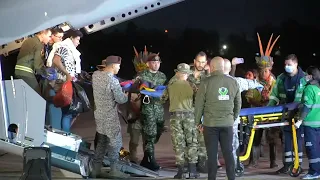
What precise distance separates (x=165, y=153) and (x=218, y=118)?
4.50 meters

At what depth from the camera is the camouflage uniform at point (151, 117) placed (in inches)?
350

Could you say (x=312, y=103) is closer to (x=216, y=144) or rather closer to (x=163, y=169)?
(x=216, y=144)

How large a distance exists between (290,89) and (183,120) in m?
1.71

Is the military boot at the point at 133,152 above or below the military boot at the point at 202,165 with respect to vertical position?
above

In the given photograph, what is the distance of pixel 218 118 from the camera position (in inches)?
275

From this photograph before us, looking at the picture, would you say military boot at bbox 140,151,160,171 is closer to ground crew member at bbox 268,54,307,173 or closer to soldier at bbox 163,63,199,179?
soldier at bbox 163,63,199,179

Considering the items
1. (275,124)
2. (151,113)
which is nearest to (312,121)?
(275,124)

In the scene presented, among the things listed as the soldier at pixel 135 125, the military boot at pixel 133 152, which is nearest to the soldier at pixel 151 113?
the soldier at pixel 135 125

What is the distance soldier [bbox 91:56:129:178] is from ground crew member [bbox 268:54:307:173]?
2.41 metres

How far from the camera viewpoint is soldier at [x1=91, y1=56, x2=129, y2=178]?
7777mm

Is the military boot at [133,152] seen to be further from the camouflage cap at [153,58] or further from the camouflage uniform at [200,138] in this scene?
the camouflage cap at [153,58]

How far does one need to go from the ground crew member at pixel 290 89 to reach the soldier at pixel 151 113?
6.00 feet

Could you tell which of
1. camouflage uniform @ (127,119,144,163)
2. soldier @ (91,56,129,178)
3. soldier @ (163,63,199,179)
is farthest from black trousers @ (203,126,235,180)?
camouflage uniform @ (127,119,144,163)

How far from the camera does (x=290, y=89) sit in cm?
849
